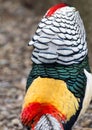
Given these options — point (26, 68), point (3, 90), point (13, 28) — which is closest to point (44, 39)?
point (3, 90)

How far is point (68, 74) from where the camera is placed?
2.85 metres

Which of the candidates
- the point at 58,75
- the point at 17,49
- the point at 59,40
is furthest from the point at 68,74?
the point at 17,49

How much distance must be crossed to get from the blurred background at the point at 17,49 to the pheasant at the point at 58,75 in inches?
44.5

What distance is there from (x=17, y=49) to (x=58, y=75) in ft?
12.1

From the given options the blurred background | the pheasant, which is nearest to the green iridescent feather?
the pheasant

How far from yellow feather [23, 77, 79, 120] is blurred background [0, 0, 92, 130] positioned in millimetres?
1198

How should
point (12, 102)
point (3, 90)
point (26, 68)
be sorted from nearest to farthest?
point (12, 102) → point (3, 90) → point (26, 68)

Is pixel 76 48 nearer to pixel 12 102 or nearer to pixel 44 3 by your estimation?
pixel 12 102

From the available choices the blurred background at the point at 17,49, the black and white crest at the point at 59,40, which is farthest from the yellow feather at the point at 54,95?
the blurred background at the point at 17,49

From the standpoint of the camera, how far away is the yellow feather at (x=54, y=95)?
A: 269 centimetres

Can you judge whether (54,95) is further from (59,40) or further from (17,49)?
(17,49)

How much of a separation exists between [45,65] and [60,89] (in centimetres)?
18

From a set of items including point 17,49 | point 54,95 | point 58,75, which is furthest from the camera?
point 17,49

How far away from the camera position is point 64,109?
8.80 feet
